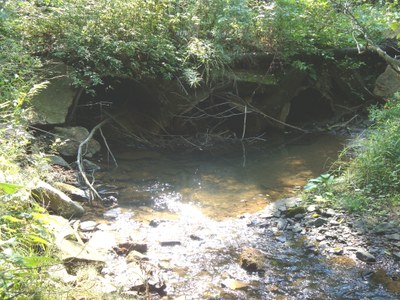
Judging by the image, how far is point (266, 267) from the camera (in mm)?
3740

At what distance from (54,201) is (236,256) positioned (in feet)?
6.63

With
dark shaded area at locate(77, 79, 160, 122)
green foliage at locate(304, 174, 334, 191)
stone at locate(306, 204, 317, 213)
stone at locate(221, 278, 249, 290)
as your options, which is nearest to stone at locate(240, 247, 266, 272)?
stone at locate(221, 278, 249, 290)

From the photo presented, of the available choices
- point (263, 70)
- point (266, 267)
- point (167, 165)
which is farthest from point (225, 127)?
point (266, 267)

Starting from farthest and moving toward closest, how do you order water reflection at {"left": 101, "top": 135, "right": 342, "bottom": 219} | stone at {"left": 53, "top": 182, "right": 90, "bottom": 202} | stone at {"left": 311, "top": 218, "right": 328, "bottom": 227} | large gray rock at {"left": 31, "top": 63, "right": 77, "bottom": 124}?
large gray rock at {"left": 31, "top": 63, "right": 77, "bottom": 124}, water reflection at {"left": 101, "top": 135, "right": 342, "bottom": 219}, stone at {"left": 53, "top": 182, "right": 90, "bottom": 202}, stone at {"left": 311, "top": 218, "right": 328, "bottom": 227}

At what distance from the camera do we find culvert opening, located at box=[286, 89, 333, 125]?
32.7 ft

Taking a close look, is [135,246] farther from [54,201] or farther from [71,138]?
[71,138]

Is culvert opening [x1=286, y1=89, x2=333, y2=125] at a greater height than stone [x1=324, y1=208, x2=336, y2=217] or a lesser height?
greater

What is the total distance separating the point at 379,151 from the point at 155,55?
156 inches

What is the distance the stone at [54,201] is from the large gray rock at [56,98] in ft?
7.50

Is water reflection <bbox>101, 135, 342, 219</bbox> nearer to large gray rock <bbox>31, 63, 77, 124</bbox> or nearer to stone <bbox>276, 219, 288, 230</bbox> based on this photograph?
stone <bbox>276, 219, 288, 230</bbox>

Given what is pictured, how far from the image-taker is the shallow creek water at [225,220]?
11.3 ft

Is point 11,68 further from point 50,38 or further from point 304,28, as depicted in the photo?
point 304,28

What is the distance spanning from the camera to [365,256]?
12.3ft

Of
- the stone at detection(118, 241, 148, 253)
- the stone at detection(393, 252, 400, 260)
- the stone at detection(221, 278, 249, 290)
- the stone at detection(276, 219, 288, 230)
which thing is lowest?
the stone at detection(118, 241, 148, 253)
